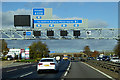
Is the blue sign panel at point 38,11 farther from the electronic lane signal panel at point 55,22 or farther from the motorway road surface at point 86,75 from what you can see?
the motorway road surface at point 86,75

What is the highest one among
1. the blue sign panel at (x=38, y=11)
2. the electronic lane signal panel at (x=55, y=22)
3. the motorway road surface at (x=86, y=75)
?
the blue sign panel at (x=38, y=11)

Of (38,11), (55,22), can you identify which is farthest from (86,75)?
(55,22)

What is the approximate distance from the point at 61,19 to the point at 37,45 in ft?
250

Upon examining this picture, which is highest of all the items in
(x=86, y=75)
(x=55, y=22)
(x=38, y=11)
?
(x=38, y=11)

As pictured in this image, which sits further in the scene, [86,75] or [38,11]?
[38,11]

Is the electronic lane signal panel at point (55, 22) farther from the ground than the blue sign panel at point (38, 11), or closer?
closer

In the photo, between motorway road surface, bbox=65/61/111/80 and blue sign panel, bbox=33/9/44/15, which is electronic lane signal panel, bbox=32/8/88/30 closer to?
blue sign panel, bbox=33/9/44/15

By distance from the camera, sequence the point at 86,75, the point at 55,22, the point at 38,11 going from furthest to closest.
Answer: the point at 55,22, the point at 38,11, the point at 86,75

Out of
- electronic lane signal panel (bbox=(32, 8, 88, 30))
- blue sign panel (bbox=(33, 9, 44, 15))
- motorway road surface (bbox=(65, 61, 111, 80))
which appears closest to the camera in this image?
motorway road surface (bbox=(65, 61, 111, 80))

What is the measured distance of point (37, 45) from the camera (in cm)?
11531

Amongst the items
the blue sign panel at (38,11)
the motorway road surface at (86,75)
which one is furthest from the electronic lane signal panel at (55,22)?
the motorway road surface at (86,75)

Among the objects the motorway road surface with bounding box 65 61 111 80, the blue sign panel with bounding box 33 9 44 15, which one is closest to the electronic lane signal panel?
the blue sign panel with bounding box 33 9 44 15

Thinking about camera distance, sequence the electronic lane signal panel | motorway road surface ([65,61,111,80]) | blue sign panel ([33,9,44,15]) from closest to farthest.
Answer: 1. motorway road surface ([65,61,111,80])
2. blue sign panel ([33,9,44,15])
3. the electronic lane signal panel

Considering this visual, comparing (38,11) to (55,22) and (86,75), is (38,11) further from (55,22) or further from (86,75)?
(86,75)
